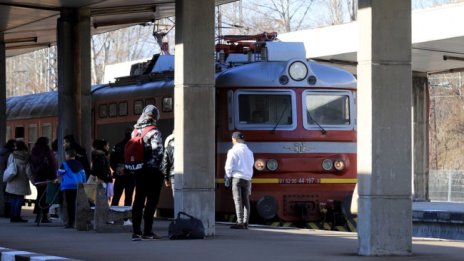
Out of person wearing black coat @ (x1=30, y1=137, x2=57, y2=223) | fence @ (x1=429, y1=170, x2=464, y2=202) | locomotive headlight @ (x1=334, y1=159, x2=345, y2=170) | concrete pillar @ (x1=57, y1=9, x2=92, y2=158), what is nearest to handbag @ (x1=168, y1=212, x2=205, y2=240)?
locomotive headlight @ (x1=334, y1=159, x2=345, y2=170)

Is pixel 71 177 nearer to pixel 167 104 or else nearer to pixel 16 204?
pixel 16 204

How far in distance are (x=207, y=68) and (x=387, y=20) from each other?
4312 millimetres

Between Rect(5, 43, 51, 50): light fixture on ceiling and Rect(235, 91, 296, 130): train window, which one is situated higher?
Rect(5, 43, 51, 50): light fixture on ceiling

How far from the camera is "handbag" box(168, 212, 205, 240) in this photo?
16.8 m

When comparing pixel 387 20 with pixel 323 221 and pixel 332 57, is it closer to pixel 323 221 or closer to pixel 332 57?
pixel 323 221

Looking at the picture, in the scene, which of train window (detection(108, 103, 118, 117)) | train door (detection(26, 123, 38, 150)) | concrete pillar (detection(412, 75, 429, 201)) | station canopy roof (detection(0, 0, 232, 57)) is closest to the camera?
station canopy roof (detection(0, 0, 232, 57))

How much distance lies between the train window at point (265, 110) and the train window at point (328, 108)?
0.35 metres

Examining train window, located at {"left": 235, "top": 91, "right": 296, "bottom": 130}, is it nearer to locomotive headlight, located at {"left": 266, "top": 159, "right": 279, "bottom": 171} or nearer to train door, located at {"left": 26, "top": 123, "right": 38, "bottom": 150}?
locomotive headlight, located at {"left": 266, "top": 159, "right": 279, "bottom": 171}

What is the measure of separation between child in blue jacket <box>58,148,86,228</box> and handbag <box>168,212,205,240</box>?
400 centimetres

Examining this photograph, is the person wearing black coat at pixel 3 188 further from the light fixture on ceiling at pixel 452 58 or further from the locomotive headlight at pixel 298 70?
the light fixture on ceiling at pixel 452 58

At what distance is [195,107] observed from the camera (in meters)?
17.5

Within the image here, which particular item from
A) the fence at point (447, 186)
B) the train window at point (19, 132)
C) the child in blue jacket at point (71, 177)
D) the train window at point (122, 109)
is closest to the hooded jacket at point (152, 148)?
the child in blue jacket at point (71, 177)

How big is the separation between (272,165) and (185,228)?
17.0 feet

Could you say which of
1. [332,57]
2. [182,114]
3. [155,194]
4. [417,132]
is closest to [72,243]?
[155,194]
